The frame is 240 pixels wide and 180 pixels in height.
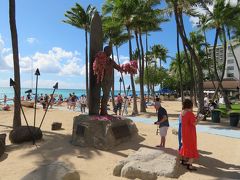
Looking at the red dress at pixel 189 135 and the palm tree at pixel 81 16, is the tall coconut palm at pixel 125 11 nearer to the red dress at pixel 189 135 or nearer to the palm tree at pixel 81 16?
the palm tree at pixel 81 16

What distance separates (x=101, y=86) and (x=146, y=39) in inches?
1266

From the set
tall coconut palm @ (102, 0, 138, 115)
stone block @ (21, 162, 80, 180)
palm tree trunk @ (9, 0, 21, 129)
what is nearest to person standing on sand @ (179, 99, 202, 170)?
stone block @ (21, 162, 80, 180)

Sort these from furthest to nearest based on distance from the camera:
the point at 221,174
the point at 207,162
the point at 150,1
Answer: the point at 150,1 → the point at 207,162 → the point at 221,174

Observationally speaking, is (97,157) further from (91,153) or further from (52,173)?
(52,173)

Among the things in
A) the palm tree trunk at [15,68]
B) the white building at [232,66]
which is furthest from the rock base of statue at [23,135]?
the white building at [232,66]

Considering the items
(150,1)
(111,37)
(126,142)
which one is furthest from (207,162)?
(111,37)

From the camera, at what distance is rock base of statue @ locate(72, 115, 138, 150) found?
10.0m

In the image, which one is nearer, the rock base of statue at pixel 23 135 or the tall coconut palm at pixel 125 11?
the rock base of statue at pixel 23 135

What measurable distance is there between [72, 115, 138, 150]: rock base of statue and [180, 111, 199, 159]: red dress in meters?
2.89

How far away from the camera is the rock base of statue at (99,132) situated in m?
10.0

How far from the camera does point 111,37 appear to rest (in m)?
33.8

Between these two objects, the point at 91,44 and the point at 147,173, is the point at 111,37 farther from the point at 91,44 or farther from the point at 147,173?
the point at 147,173

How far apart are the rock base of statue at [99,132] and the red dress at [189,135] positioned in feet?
9.49

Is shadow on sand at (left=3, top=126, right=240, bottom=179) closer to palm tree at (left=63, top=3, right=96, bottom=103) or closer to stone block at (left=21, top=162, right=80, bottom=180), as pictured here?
stone block at (left=21, top=162, right=80, bottom=180)
